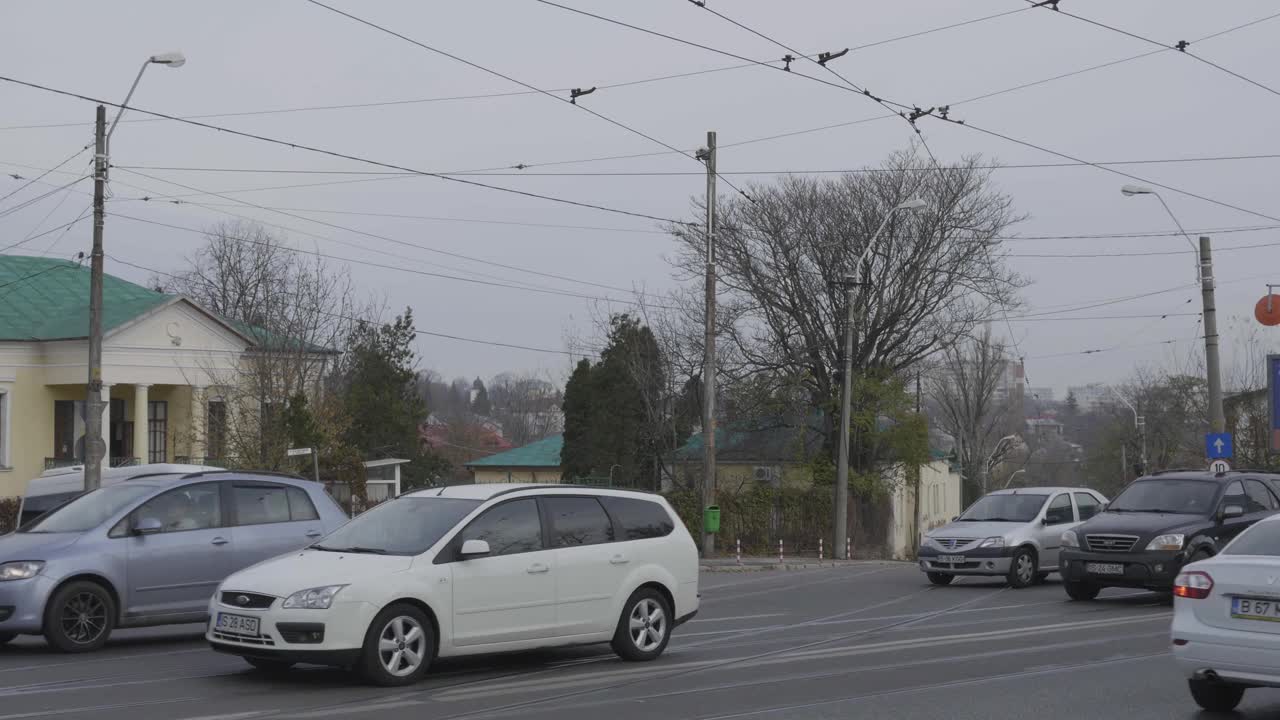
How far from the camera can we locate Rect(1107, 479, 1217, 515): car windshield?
1875 cm

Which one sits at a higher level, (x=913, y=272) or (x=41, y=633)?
A: (x=913, y=272)

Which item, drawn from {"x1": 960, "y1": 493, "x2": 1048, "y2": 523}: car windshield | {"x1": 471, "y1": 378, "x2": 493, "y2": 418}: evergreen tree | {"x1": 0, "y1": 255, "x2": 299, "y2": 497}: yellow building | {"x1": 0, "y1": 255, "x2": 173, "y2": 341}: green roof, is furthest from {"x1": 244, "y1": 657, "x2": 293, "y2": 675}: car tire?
{"x1": 471, "y1": 378, "x2": 493, "y2": 418}: evergreen tree

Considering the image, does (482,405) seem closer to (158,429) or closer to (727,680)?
(158,429)

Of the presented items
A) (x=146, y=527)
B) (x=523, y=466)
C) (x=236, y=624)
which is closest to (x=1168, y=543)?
(x=236, y=624)

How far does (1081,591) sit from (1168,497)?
5.84 ft

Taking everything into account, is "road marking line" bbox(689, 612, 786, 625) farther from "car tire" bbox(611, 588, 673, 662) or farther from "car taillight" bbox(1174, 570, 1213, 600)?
"car taillight" bbox(1174, 570, 1213, 600)

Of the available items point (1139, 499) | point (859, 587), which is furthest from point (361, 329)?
point (1139, 499)

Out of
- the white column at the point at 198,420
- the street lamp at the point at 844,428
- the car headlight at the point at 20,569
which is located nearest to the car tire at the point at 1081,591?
the car headlight at the point at 20,569

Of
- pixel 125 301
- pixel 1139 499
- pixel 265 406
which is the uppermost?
pixel 125 301

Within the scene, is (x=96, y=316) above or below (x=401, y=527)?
above

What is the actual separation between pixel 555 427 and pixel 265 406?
72.3 meters

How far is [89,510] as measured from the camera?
13703 millimetres

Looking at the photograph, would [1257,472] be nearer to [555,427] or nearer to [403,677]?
[403,677]

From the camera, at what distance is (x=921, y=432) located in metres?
45.2
